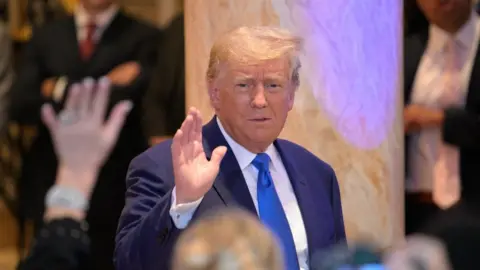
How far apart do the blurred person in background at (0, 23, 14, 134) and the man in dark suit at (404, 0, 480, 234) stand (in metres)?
2.18

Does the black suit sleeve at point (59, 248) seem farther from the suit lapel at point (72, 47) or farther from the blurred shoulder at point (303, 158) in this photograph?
the suit lapel at point (72, 47)

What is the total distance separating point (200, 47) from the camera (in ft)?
10.5

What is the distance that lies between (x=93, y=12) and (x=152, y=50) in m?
0.32

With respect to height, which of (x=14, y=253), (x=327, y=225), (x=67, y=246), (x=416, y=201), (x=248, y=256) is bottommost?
(x=14, y=253)

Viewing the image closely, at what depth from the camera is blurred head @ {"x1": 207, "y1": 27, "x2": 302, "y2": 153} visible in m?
2.35

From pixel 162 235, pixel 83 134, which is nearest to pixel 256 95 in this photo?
pixel 162 235

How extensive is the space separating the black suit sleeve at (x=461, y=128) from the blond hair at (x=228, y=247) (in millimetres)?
2405

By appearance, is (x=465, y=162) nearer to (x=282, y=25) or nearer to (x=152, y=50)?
(x=282, y=25)

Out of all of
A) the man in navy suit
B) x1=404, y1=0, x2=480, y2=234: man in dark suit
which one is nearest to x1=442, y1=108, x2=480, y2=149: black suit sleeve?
x1=404, y1=0, x2=480, y2=234: man in dark suit

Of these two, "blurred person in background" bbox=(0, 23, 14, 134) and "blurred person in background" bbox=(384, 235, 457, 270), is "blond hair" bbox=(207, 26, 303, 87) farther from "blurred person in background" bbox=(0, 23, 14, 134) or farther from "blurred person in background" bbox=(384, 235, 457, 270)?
"blurred person in background" bbox=(0, 23, 14, 134)

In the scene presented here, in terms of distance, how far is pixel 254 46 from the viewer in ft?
7.72

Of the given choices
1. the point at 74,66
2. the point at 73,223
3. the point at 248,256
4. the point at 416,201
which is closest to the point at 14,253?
the point at 74,66

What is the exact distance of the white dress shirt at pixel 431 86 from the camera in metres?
3.62

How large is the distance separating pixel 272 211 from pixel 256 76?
1.09ft
